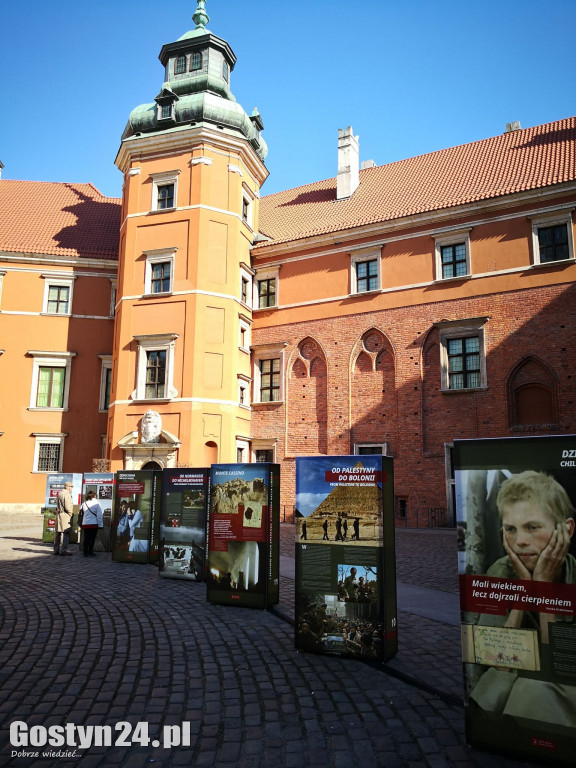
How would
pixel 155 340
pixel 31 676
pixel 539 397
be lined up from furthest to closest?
pixel 155 340, pixel 539 397, pixel 31 676

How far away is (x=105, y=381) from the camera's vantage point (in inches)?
1113

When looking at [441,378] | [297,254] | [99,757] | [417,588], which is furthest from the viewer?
[297,254]

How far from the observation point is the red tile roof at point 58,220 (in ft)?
96.1

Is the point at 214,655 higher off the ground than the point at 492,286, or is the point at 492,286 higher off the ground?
the point at 492,286

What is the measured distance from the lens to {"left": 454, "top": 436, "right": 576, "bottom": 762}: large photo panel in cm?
401

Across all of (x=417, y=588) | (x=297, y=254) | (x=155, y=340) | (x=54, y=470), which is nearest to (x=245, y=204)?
(x=297, y=254)

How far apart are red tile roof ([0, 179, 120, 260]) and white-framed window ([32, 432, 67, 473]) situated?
8.87 m

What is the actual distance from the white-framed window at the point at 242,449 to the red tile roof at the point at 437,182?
928 cm

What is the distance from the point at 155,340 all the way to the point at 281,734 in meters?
21.1

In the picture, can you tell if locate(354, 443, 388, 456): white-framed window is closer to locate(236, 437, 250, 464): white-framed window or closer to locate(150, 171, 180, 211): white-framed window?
locate(236, 437, 250, 464): white-framed window

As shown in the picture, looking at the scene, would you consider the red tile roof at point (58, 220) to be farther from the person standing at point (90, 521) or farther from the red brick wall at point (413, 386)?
the person standing at point (90, 521)

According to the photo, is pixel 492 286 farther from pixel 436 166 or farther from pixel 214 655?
pixel 214 655

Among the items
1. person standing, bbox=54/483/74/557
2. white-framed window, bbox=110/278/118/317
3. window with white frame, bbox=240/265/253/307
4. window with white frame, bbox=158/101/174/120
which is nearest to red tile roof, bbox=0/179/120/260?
white-framed window, bbox=110/278/118/317

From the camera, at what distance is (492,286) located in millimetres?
22406
